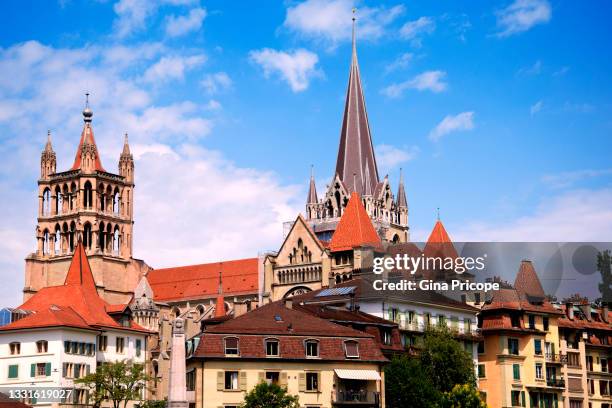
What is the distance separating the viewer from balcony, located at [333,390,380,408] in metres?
84.1

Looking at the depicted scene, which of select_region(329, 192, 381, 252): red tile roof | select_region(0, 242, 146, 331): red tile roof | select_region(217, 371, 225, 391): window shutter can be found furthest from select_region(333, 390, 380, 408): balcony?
select_region(329, 192, 381, 252): red tile roof

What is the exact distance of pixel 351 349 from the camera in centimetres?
8575

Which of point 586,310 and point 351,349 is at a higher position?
point 586,310

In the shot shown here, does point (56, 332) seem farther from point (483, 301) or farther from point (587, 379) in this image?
point (587, 379)

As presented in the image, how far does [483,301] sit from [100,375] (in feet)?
123

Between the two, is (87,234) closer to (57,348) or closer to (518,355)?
(57,348)

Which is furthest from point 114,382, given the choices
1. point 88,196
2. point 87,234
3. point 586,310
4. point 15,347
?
point 88,196

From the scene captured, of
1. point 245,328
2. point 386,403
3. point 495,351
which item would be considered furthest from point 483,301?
point 245,328

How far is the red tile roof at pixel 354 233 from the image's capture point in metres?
154

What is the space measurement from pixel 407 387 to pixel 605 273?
48.2m

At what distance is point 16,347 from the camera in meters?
103

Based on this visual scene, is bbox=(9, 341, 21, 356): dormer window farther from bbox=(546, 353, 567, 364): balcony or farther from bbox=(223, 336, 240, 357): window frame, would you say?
bbox=(546, 353, 567, 364): balcony

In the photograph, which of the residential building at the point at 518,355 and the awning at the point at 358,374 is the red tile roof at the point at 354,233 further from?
the awning at the point at 358,374

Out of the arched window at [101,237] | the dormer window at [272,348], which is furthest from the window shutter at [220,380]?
the arched window at [101,237]
